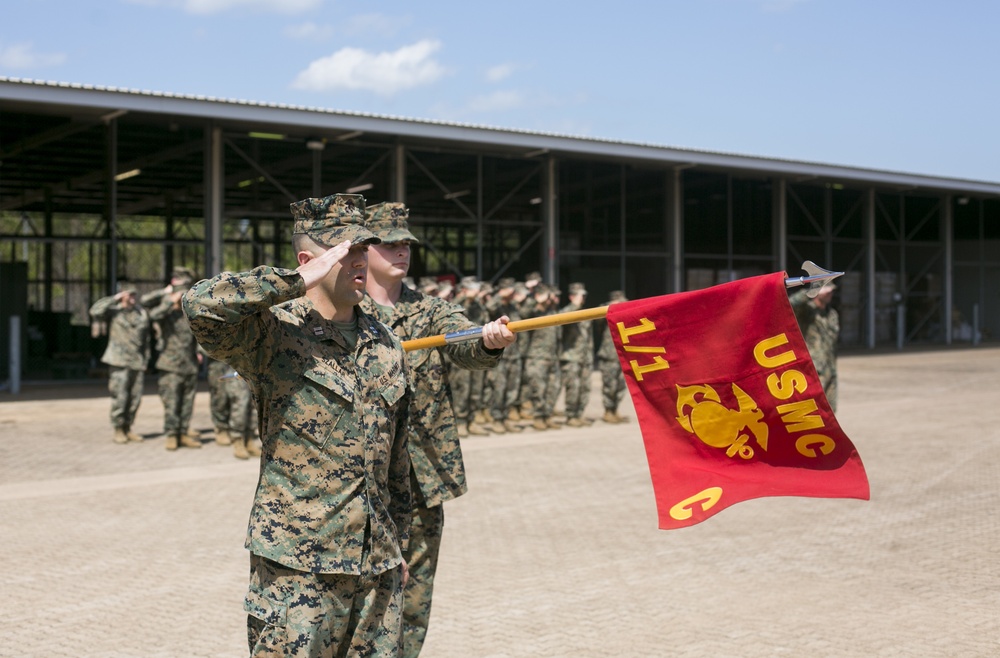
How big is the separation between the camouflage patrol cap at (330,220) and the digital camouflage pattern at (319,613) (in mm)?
1070

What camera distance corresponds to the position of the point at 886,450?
12.4 m

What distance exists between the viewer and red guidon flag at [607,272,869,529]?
3.93 metres

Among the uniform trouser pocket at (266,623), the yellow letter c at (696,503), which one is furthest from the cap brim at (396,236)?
the uniform trouser pocket at (266,623)

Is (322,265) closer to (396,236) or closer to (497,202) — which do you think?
(396,236)

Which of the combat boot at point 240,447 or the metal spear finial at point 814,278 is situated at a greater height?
the metal spear finial at point 814,278

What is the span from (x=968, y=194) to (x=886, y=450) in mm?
27121

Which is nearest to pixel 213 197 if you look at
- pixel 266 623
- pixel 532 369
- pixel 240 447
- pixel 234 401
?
pixel 532 369

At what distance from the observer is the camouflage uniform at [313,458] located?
3.17 meters

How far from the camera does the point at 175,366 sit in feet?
42.7

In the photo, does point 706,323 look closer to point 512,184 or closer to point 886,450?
point 886,450

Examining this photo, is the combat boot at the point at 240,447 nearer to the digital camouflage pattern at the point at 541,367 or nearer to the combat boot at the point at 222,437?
the combat boot at the point at 222,437

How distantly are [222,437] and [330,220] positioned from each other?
1044 cm

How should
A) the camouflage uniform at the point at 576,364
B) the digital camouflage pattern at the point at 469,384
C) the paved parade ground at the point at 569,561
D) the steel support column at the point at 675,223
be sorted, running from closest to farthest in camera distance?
the paved parade ground at the point at 569,561, the digital camouflage pattern at the point at 469,384, the camouflage uniform at the point at 576,364, the steel support column at the point at 675,223

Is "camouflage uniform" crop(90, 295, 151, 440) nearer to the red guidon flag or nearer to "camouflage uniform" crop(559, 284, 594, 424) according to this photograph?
"camouflage uniform" crop(559, 284, 594, 424)
